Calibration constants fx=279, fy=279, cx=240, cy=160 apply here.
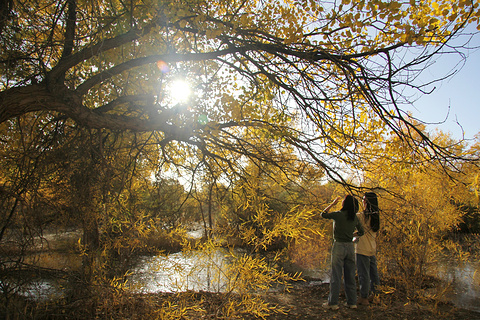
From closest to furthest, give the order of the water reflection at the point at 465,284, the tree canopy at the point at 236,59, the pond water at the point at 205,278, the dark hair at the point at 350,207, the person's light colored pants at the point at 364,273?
1. the tree canopy at the point at 236,59
2. the dark hair at the point at 350,207
3. the person's light colored pants at the point at 364,273
4. the water reflection at the point at 465,284
5. the pond water at the point at 205,278

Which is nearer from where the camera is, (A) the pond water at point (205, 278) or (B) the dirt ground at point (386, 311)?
(B) the dirt ground at point (386, 311)

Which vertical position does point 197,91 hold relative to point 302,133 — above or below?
above

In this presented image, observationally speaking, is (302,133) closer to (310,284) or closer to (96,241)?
(96,241)

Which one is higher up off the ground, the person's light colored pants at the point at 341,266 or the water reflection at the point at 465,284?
the person's light colored pants at the point at 341,266

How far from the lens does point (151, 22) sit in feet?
10.1

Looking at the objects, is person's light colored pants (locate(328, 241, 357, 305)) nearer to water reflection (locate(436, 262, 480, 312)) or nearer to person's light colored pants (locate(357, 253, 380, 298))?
person's light colored pants (locate(357, 253, 380, 298))

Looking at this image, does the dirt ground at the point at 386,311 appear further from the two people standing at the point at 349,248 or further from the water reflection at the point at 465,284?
the water reflection at the point at 465,284

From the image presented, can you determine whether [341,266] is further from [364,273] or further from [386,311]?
[386,311]

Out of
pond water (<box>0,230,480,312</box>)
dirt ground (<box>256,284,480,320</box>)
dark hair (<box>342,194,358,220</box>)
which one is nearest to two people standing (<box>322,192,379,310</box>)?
dark hair (<box>342,194,358,220</box>)

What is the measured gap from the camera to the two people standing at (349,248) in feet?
14.8

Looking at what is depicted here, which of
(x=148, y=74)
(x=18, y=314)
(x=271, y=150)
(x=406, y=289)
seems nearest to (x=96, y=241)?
(x=18, y=314)

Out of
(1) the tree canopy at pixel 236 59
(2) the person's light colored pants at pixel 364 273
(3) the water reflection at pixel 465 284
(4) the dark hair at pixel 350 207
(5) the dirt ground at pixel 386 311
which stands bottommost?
Result: (3) the water reflection at pixel 465 284

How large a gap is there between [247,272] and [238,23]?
9.96 feet

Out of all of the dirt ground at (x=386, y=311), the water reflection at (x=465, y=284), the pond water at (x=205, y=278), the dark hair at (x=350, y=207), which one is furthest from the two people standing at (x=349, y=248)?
the water reflection at (x=465, y=284)
